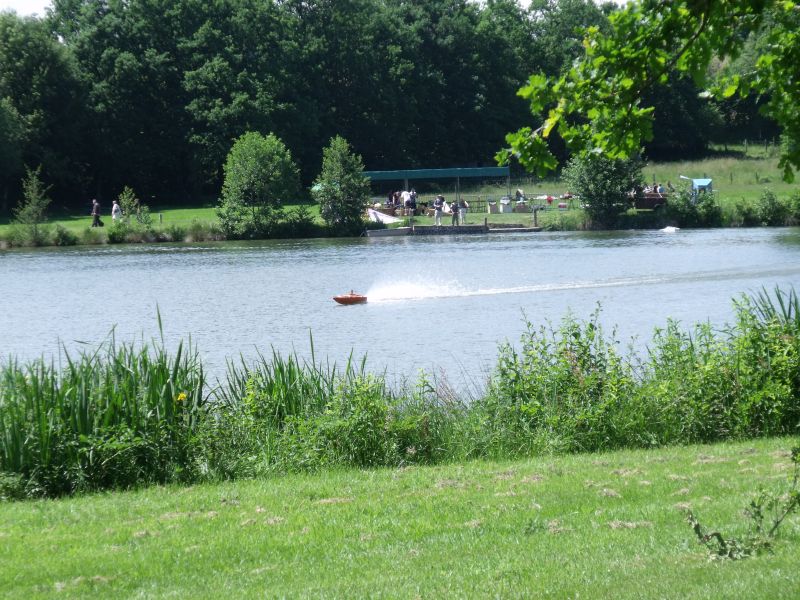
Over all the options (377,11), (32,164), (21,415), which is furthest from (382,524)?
(377,11)

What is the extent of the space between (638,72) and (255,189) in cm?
6536

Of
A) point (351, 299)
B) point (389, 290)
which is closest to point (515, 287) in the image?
point (389, 290)

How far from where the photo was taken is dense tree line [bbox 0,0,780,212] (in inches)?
3307

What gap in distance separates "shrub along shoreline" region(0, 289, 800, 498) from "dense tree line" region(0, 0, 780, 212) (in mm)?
60292

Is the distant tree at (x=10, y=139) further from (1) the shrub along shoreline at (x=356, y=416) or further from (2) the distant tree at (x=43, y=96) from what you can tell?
(1) the shrub along shoreline at (x=356, y=416)

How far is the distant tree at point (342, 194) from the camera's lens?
71.6 m

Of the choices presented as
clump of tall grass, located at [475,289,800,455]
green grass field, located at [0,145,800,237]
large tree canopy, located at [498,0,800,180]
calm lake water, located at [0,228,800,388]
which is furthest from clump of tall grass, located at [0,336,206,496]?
green grass field, located at [0,145,800,237]

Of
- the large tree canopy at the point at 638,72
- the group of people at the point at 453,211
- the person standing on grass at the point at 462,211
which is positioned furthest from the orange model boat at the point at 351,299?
the person standing on grass at the point at 462,211

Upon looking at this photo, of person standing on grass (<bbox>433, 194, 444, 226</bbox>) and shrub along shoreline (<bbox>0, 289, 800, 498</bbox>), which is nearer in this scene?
shrub along shoreline (<bbox>0, 289, 800, 498</bbox>)

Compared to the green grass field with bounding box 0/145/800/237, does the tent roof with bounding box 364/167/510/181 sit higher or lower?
higher

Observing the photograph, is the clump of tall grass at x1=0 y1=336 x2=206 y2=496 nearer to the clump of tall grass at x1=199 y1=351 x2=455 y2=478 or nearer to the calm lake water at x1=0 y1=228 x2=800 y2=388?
the clump of tall grass at x1=199 y1=351 x2=455 y2=478

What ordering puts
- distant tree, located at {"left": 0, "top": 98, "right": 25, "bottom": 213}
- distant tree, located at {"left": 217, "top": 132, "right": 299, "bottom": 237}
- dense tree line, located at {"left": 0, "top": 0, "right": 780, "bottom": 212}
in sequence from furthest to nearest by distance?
dense tree line, located at {"left": 0, "top": 0, "right": 780, "bottom": 212}, distant tree, located at {"left": 0, "top": 98, "right": 25, "bottom": 213}, distant tree, located at {"left": 217, "top": 132, "right": 299, "bottom": 237}

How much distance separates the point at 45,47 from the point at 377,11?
124 ft

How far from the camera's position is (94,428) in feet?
40.3
